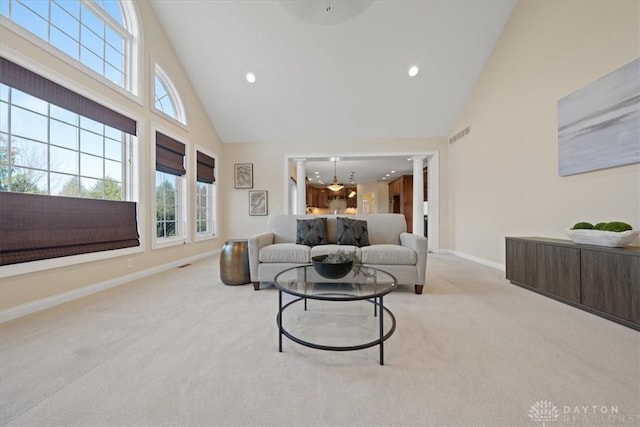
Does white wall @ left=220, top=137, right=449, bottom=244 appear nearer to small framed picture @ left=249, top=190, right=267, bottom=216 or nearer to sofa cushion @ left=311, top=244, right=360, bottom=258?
small framed picture @ left=249, top=190, right=267, bottom=216

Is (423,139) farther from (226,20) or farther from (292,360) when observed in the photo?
(292,360)

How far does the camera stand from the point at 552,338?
1.70 meters

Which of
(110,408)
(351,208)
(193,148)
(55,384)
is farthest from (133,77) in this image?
(351,208)

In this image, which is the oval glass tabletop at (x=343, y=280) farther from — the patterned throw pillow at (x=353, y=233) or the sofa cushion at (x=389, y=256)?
the patterned throw pillow at (x=353, y=233)

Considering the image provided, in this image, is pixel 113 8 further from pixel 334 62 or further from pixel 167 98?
pixel 334 62

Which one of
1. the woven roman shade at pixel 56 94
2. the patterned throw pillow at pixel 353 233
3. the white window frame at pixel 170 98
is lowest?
the patterned throw pillow at pixel 353 233

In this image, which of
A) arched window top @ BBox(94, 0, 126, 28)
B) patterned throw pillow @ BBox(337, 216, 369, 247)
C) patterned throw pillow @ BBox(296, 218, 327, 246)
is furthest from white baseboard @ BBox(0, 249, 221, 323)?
arched window top @ BBox(94, 0, 126, 28)

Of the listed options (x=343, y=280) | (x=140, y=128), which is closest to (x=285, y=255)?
(x=343, y=280)

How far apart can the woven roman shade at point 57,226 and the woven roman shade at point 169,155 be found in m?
0.95

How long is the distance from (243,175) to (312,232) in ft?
11.0

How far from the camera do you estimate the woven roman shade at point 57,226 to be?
6.52 feet

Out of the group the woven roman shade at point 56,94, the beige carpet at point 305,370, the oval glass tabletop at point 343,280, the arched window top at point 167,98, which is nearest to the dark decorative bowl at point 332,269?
the oval glass tabletop at point 343,280

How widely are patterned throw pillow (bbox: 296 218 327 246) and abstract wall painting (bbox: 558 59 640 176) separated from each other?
286cm

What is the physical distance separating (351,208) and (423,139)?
22.9 feet
